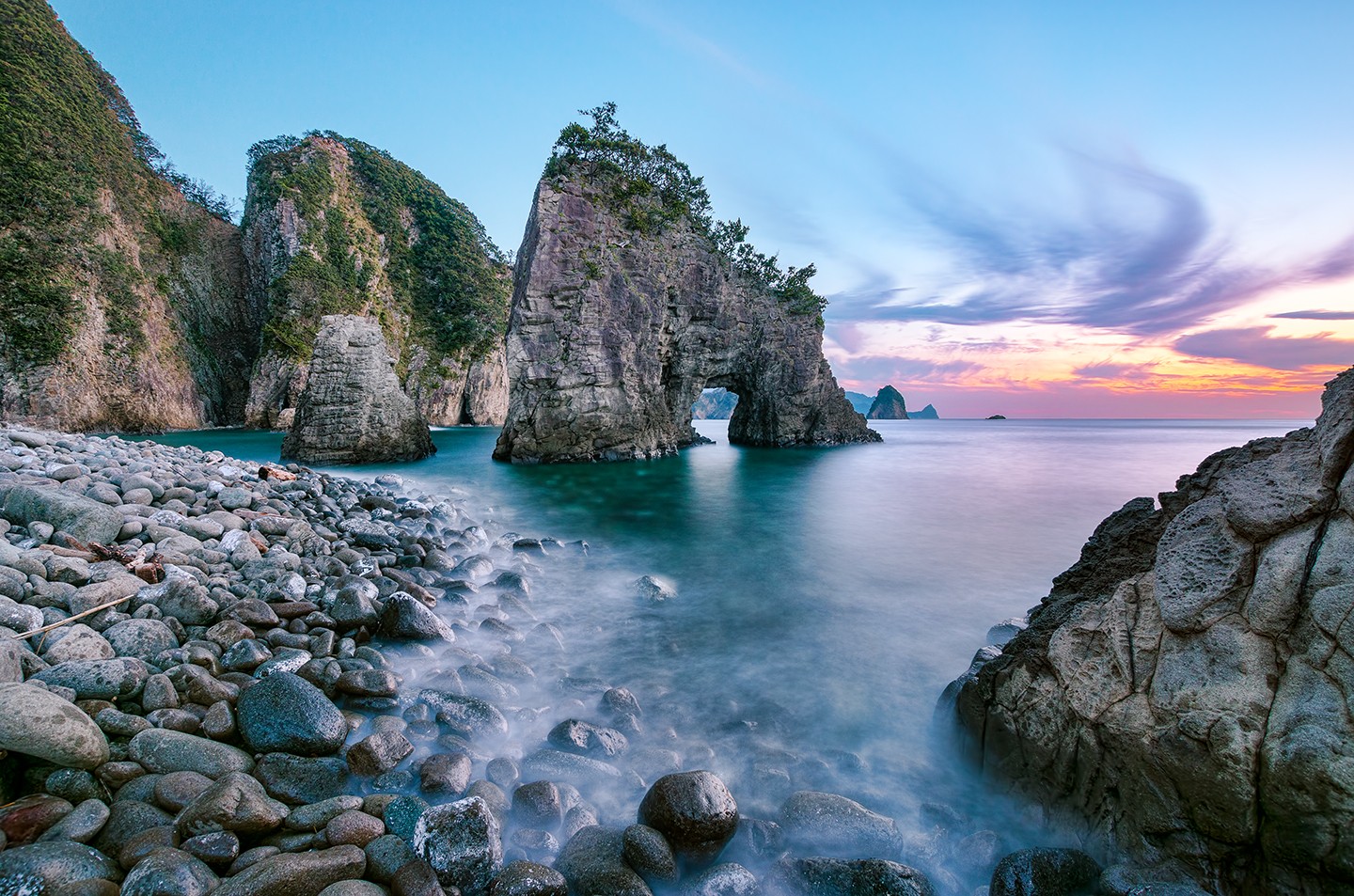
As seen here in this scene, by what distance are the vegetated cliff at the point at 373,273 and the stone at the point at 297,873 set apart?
4784 centimetres

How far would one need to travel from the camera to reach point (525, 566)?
8.66 metres

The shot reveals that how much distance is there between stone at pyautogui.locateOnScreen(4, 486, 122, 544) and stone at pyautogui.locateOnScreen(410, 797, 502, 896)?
5.05m

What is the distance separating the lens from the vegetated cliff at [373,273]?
43219mm

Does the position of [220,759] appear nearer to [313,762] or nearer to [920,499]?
[313,762]

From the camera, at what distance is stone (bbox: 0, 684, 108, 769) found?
253 cm

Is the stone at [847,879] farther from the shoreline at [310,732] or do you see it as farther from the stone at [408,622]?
the stone at [408,622]

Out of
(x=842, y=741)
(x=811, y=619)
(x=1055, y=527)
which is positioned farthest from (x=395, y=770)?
(x=1055, y=527)

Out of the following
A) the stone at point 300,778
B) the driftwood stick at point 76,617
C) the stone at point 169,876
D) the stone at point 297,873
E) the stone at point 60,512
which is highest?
the stone at point 60,512

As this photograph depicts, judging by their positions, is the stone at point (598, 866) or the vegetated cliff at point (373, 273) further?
the vegetated cliff at point (373, 273)

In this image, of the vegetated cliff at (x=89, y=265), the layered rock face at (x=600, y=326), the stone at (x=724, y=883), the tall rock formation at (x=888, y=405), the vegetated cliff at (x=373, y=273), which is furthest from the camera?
the tall rock formation at (x=888, y=405)

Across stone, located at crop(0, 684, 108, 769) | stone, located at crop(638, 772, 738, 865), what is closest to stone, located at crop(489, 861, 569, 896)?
stone, located at crop(638, 772, 738, 865)

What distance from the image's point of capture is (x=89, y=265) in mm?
31438

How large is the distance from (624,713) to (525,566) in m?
4.69

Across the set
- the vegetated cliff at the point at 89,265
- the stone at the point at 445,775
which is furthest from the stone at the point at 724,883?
the vegetated cliff at the point at 89,265
